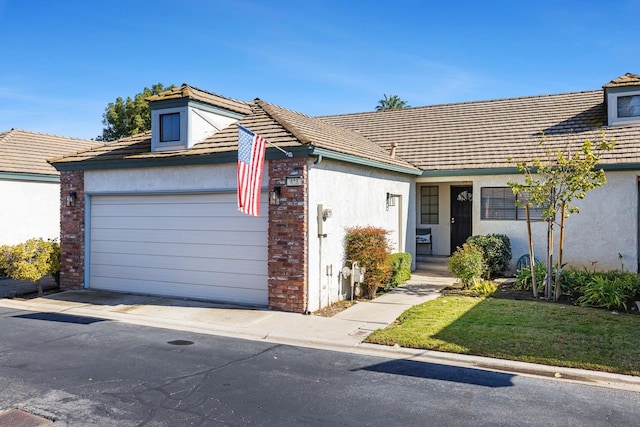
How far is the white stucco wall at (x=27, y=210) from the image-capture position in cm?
Result: 1752

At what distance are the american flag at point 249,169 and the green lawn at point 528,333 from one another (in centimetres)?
332

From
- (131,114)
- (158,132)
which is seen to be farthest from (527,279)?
(131,114)

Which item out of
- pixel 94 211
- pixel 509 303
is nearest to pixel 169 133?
pixel 94 211

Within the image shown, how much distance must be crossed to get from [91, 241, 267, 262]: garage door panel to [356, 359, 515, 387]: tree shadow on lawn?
14.6 feet

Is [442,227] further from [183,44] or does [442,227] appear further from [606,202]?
[183,44]

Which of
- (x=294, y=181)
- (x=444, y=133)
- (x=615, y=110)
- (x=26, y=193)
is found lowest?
(x=294, y=181)

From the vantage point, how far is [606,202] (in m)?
13.8

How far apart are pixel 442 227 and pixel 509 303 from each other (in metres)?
7.57

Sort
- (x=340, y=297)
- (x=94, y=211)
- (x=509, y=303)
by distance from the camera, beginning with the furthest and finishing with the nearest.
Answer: (x=94, y=211) < (x=340, y=297) < (x=509, y=303)

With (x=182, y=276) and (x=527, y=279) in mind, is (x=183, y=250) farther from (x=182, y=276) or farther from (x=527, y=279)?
(x=527, y=279)

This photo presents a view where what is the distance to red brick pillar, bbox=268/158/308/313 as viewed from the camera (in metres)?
10.3

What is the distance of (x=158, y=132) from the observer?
12.8m

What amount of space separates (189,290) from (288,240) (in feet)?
9.85

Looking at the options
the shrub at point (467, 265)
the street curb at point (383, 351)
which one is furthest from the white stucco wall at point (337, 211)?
the shrub at point (467, 265)
